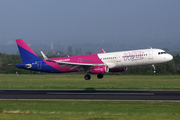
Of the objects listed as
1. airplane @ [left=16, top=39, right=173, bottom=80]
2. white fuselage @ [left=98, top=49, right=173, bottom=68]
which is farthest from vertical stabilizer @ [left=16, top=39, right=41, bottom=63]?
white fuselage @ [left=98, top=49, right=173, bottom=68]

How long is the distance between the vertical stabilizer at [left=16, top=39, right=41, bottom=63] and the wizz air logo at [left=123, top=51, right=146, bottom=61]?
18.7m

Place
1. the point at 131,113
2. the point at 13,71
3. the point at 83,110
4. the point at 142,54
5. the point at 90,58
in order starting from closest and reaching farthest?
the point at 131,113, the point at 83,110, the point at 142,54, the point at 90,58, the point at 13,71

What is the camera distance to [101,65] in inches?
1759

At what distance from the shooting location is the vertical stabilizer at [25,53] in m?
53.1

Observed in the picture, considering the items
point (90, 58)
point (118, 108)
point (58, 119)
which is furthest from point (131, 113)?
point (90, 58)

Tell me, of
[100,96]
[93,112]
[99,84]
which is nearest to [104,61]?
[99,84]

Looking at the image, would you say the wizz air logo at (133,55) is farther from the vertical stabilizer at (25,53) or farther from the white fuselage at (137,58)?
the vertical stabilizer at (25,53)

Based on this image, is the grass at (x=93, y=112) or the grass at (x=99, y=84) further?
the grass at (x=99, y=84)

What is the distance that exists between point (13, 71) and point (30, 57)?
157 feet

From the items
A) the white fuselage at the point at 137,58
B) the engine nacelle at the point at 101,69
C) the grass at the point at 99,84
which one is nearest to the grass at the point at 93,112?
the white fuselage at the point at 137,58

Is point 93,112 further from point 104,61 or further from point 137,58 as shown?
point 104,61

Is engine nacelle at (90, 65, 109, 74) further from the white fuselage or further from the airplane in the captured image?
the white fuselage

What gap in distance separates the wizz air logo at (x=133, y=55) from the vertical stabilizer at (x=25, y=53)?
61.3 feet

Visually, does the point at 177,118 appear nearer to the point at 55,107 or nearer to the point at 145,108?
the point at 145,108
